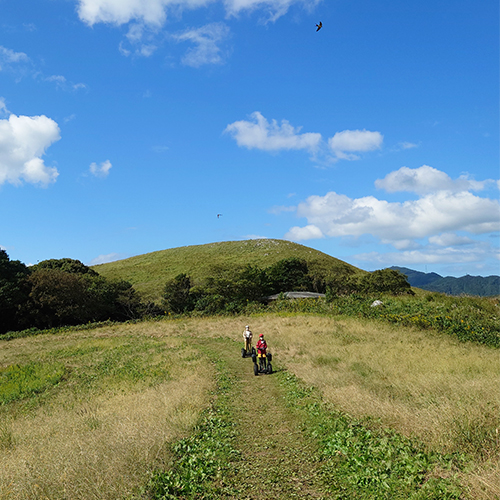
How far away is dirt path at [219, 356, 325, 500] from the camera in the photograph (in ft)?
22.2

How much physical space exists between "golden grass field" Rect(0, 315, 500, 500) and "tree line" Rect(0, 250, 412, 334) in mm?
23456

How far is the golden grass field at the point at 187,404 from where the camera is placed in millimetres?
6609

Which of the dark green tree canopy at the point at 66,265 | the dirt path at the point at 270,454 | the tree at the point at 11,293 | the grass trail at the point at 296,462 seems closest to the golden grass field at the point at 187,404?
the grass trail at the point at 296,462

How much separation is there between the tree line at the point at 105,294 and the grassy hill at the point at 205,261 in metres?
13.6

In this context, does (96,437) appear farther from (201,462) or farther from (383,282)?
(383,282)

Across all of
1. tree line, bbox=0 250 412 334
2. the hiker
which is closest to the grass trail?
the hiker

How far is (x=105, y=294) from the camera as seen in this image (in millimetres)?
56125

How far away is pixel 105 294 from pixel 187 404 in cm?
4891

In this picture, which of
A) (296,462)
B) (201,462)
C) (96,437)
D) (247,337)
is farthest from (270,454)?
(247,337)

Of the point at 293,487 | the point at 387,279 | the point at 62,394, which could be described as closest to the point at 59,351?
the point at 62,394

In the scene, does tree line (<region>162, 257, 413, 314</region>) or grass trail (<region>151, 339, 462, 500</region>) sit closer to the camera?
grass trail (<region>151, 339, 462, 500</region>)

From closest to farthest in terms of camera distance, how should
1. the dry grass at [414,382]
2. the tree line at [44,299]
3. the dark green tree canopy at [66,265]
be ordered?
the dry grass at [414,382], the tree line at [44,299], the dark green tree canopy at [66,265]

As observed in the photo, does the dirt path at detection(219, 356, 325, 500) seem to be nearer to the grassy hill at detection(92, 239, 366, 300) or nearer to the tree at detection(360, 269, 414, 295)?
the tree at detection(360, 269, 414, 295)

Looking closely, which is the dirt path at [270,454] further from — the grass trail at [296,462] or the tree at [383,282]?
the tree at [383,282]
